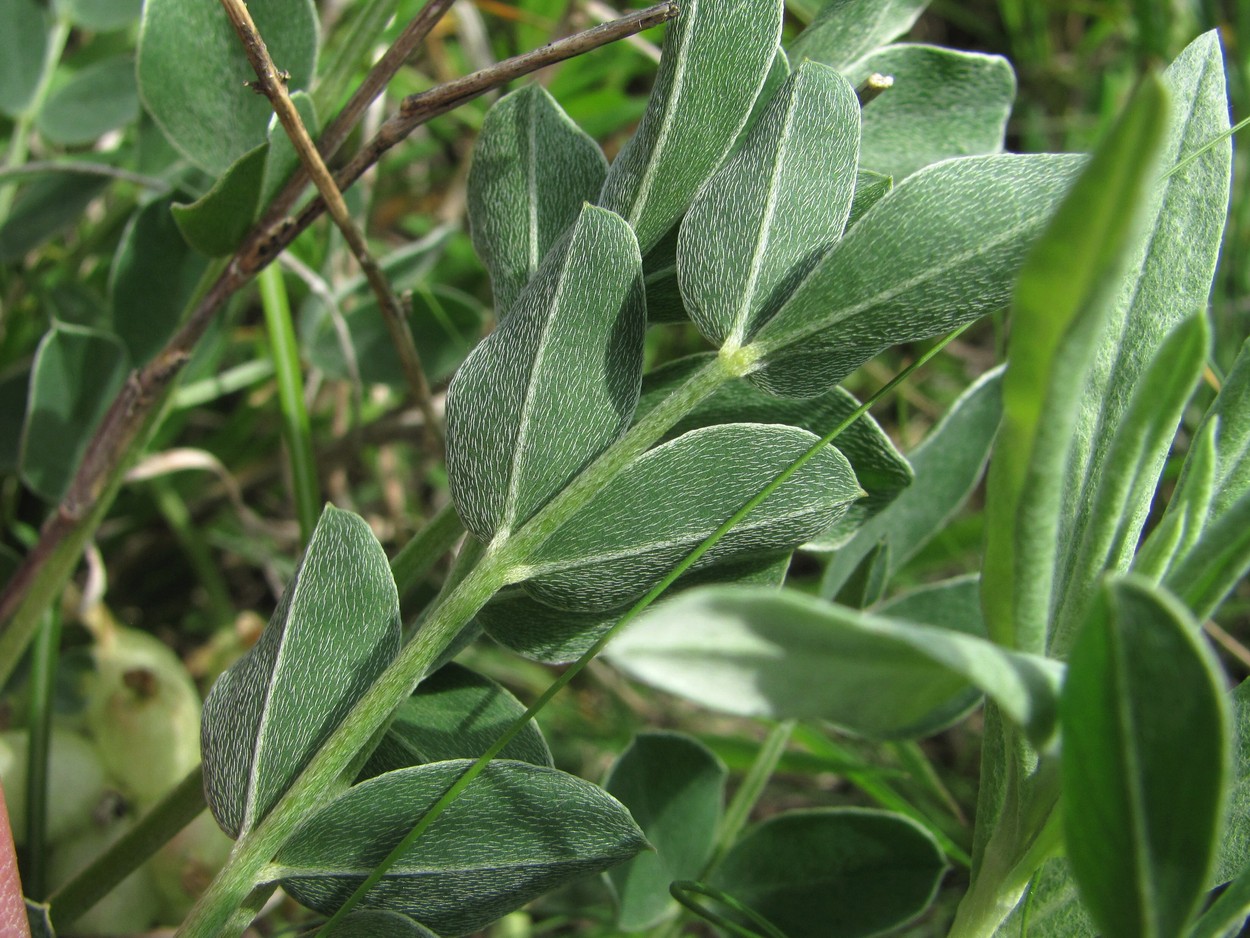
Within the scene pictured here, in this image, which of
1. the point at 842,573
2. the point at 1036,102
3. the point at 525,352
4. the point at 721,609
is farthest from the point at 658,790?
the point at 1036,102

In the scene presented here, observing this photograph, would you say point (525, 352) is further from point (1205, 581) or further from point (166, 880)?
point (166, 880)

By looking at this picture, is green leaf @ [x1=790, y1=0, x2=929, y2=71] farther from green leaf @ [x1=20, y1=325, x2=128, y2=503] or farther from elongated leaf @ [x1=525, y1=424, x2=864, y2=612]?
green leaf @ [x1=20, y1=325, x2=128, y2=503]

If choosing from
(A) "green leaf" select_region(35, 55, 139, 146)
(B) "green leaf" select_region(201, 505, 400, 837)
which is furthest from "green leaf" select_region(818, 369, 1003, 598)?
(A) "green leaf" select_region(35, 55, 139, 146)

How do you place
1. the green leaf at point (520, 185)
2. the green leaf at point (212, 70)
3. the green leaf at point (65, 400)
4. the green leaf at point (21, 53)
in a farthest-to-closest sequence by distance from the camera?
the green leaf at point (21, 53), the green leaf at point (65, 400), the green leaf at point (212, 70), the green leaf at point (520, 185)

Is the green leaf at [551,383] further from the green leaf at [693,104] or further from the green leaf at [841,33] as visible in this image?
the green leaf at [841,33]

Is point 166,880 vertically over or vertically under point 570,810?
under

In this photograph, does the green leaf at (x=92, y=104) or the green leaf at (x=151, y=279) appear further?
the green leaf at (x=92, y=104)

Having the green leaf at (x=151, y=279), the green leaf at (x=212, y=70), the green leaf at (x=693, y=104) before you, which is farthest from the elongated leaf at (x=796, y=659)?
the green leaf at (x=151, y=279)
